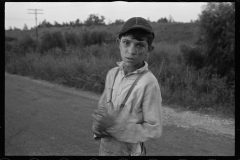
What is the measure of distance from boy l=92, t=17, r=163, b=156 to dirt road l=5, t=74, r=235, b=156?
2328mm


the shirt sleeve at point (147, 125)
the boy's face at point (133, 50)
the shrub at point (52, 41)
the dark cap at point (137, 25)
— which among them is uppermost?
the shrub at point (52, 41)

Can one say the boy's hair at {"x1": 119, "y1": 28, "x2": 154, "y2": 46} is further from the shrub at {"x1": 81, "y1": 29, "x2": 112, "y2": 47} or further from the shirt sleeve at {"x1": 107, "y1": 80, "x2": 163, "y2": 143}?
the shrub at {"x1": 81, "y1": 29, "x2": 112, "y2": 47}

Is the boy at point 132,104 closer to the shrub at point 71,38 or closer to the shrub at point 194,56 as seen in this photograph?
the shrub at point 194,56

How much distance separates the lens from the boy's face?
1.53m

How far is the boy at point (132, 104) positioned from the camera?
1459 mm

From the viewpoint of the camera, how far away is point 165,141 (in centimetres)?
423

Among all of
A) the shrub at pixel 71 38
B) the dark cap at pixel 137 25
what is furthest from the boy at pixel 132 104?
the shrub at pixel 71 38

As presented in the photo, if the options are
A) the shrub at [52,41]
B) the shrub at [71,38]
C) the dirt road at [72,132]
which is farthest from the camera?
the shrub at [71,38]

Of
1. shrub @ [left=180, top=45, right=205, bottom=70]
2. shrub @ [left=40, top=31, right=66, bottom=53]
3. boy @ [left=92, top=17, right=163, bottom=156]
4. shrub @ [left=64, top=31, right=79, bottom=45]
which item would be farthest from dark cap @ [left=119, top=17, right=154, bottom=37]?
shrub @ [left=64, top=31, right=79, bottom=45]

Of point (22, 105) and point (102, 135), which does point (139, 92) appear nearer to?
point (102, 135)

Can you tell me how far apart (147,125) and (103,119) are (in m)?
0.29

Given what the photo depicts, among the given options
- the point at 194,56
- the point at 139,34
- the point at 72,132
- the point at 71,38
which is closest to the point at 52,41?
the point at 71,38
